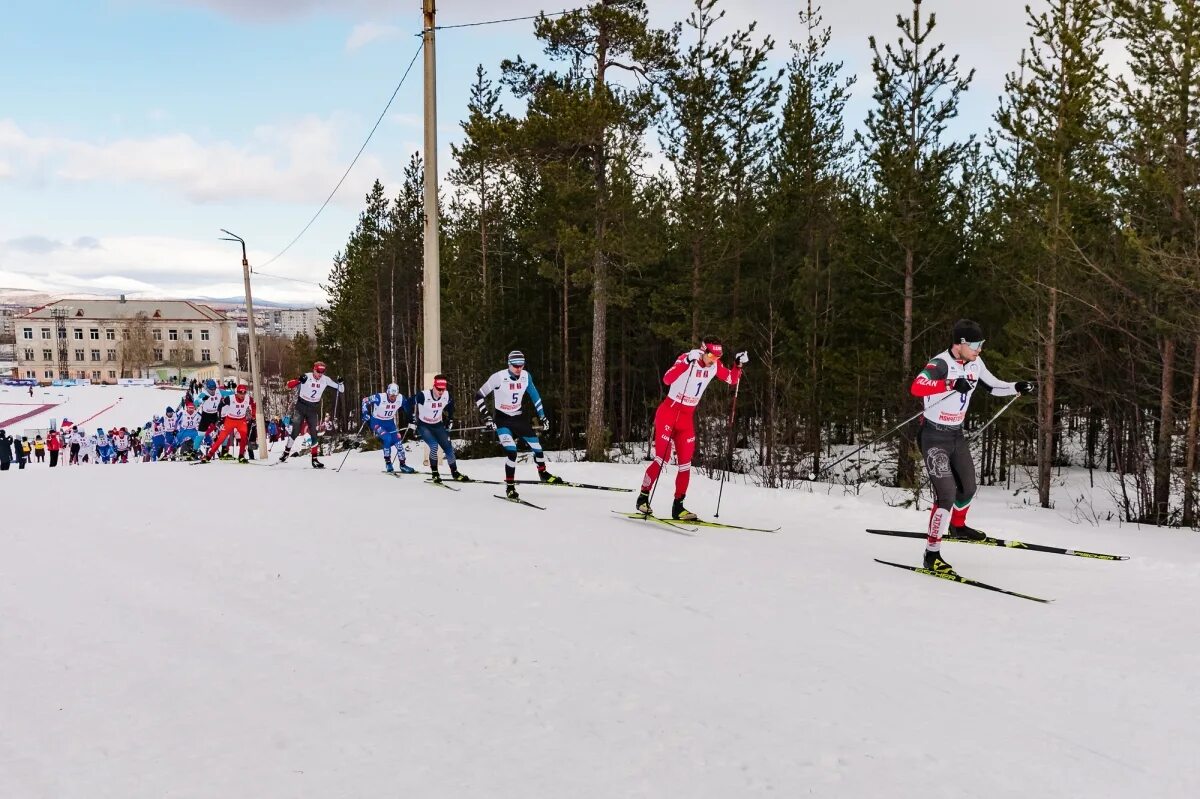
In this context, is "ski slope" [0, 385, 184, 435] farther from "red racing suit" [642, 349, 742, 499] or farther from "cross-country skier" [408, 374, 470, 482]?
"red racing suit" [642, 349, 742, 499]

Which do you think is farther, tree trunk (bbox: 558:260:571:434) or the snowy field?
tree trunk (bbox: 558:260:571:434)

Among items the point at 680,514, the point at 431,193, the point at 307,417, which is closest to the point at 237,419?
the point at 307,417

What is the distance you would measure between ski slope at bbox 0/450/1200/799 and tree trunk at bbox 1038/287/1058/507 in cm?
1081

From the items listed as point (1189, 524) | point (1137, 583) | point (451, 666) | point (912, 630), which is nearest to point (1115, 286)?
point (1189, 524)

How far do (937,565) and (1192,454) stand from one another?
448 inches

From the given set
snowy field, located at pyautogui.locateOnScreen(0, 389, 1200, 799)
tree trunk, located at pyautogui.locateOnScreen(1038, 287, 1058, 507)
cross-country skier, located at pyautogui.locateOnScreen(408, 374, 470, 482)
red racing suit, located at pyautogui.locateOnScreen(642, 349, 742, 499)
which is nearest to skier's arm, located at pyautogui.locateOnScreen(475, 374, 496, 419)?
cross-country skier, located at pyautogui.locateOnScreen(408, 374, 470, 482)

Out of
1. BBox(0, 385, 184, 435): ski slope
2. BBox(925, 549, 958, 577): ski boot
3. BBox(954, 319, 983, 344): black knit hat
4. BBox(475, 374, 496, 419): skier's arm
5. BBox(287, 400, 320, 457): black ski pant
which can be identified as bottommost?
BBox(0, 385, 184, 435): ski slope

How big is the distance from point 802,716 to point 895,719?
0.46 meters

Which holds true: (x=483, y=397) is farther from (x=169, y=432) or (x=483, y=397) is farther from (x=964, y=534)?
(x=169, y=432)

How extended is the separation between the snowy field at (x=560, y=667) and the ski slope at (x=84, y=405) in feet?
199

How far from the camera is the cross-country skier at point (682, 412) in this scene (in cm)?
916

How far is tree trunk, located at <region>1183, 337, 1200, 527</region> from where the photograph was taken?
13289 millimetres

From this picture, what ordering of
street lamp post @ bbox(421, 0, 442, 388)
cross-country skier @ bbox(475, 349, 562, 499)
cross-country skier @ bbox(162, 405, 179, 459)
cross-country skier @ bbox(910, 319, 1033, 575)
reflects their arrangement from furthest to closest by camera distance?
cross-country skier @ bbox(162, 405, 179, 459) → street lamp post @ bbox(421, 0, 442, 388) → cross-country skier @ bbox(475, 349, 562, 499) → cross-country skier @ bbox(910, 319, 1033, 575)

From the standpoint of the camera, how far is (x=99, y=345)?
124188mm
